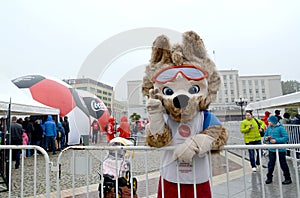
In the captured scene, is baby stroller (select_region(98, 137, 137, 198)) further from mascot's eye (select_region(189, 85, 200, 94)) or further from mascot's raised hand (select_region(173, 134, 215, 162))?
mascot's eye (select_region(189, 85, 200, 94))

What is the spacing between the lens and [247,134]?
15.6ft

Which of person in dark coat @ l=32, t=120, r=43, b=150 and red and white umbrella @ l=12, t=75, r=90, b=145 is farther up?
red and white umbrella @ l=12, t=75, r=90, b=145

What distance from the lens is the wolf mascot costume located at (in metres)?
1.55

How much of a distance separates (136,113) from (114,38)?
0.68m

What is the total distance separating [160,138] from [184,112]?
0.85ft

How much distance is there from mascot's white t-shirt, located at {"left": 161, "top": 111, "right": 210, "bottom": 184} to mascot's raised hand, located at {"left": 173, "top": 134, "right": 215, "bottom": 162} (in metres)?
0.09

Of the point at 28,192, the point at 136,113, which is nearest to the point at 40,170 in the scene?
the point at 28,192

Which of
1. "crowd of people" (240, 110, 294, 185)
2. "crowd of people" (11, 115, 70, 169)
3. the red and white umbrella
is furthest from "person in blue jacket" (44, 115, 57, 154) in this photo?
"crowd of people" (240, 110, 294, 185)

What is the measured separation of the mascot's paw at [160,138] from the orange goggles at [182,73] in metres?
0.35

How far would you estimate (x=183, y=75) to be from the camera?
159cm

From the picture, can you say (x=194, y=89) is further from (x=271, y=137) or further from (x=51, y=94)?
(x=51, y=94)

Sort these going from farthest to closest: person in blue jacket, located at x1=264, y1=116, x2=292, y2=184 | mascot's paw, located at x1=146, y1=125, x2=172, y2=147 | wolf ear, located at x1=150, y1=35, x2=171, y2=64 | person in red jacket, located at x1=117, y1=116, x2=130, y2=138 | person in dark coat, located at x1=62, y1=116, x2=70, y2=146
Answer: person in dark coat, located at x1=62, y1=116, x2=70, y2=146, person in blue jacket, located at x1=264, y1=116, x2=292, y2=184, person in red jacket, located at x1=117, y1=116, x2=130, y2=138, wolf ear, located at x1=150, y1=35, x2=171, y2=64, mascot's paw, located at x1=146, y1=125, x2=172, y2=147

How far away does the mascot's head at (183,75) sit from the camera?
61.7 inches

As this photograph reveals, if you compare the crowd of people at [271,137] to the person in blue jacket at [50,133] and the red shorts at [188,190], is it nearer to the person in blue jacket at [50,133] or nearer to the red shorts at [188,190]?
the red shorts at [188,190]
